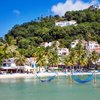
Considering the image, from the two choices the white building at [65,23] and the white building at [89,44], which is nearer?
the white building at [89,44]

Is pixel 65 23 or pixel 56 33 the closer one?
pixel 56 33

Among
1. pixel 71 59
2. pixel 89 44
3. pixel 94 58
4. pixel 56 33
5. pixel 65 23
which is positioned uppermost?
pixel 65 23

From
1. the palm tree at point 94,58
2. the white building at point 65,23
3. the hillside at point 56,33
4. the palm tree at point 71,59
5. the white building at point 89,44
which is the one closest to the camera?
the palm tree at point 71,59

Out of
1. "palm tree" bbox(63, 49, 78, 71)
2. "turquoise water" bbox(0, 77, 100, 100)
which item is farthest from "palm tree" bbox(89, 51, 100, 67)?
"turquoise water" bbox(0, 77, 100, 100)

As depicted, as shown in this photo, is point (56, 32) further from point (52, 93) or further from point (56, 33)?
point (52, 93)

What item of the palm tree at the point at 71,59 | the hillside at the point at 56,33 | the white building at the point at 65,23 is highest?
the white building at the point at 65,23

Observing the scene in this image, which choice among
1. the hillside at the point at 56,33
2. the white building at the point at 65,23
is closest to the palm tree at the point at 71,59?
the hillside at the point at 56,33

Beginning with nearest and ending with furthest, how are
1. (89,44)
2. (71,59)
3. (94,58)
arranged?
1. (71,59)
2. (94,58)
3. (89,44)

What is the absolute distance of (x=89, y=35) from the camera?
126125 millimetres

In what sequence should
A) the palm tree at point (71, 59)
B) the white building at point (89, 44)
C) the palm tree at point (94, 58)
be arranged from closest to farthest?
the palm tree at point (71, 59) → the palm tree at point (94, 58) → the white building at point (89, 44)

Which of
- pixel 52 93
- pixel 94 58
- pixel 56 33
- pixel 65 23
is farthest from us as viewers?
pixel 65 23

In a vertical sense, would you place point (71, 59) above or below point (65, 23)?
below

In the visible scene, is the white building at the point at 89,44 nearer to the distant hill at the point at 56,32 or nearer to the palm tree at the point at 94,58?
the distant hill at the point at 56,32

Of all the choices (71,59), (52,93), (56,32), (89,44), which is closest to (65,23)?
(56,32)
